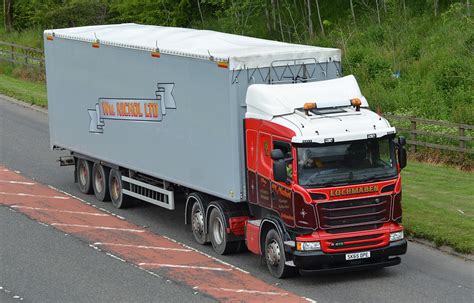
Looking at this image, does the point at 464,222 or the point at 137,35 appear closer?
the point at 464,222

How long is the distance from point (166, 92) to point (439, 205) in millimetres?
6384

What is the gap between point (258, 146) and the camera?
19.4 metres

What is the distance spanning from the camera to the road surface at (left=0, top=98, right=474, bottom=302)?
59.8ft

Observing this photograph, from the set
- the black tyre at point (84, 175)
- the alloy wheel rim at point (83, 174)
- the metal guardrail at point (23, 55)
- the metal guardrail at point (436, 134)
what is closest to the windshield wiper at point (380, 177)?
the metal guardrail at point (436, 134)

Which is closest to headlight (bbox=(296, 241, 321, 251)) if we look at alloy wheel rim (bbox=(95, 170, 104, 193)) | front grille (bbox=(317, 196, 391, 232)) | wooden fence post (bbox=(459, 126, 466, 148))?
front grille (bbox=(317, 196, 391, 232))

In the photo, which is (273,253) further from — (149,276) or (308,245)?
(149,276)

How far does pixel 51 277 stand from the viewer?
779 inches

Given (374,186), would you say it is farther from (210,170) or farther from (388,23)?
(388,23)

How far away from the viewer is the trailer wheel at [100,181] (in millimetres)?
26172

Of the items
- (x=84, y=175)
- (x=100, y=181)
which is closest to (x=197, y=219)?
(x=100, y=181)

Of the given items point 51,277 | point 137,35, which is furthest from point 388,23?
point 51,277

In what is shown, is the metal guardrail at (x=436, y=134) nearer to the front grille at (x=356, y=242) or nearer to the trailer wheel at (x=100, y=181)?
the trailer wheel at (x=100, y=181)

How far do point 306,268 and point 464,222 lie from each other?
174 inches

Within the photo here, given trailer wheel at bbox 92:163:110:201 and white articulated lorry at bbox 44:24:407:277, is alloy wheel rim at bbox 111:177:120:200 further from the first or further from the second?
white articulated lorry at bbox 44:24:407:277
